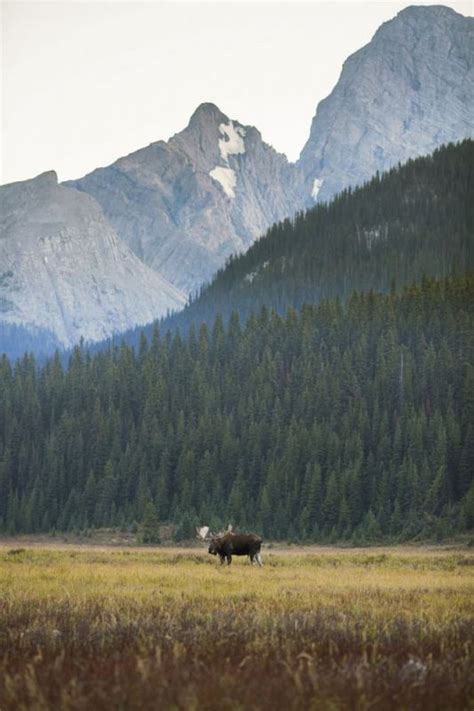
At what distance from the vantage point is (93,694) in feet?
32.3

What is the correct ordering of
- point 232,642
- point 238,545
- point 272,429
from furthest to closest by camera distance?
point 272,429 → point 238,545 → point 232,642

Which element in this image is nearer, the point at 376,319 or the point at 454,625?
the point at 454,625

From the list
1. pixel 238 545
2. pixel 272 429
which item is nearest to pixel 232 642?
pixel 238 545

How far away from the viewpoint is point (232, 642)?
559 inches

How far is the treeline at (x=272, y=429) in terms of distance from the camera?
Answer: 89.8 metres

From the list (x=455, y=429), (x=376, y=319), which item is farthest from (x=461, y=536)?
(x=376, y=319)

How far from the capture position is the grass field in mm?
9953

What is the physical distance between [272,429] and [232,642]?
9153 centimetres

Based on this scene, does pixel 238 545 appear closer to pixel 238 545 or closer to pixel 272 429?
pixel 238 545

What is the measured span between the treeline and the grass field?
53.9 meters

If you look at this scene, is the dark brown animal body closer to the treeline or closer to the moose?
the moose

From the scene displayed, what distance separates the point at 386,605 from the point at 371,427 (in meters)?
82.8

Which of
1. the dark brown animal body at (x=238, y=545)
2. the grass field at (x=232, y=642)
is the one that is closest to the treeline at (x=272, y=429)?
the dark brown animal body at (x=238, y=545)

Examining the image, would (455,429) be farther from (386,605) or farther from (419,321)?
(386,605)
